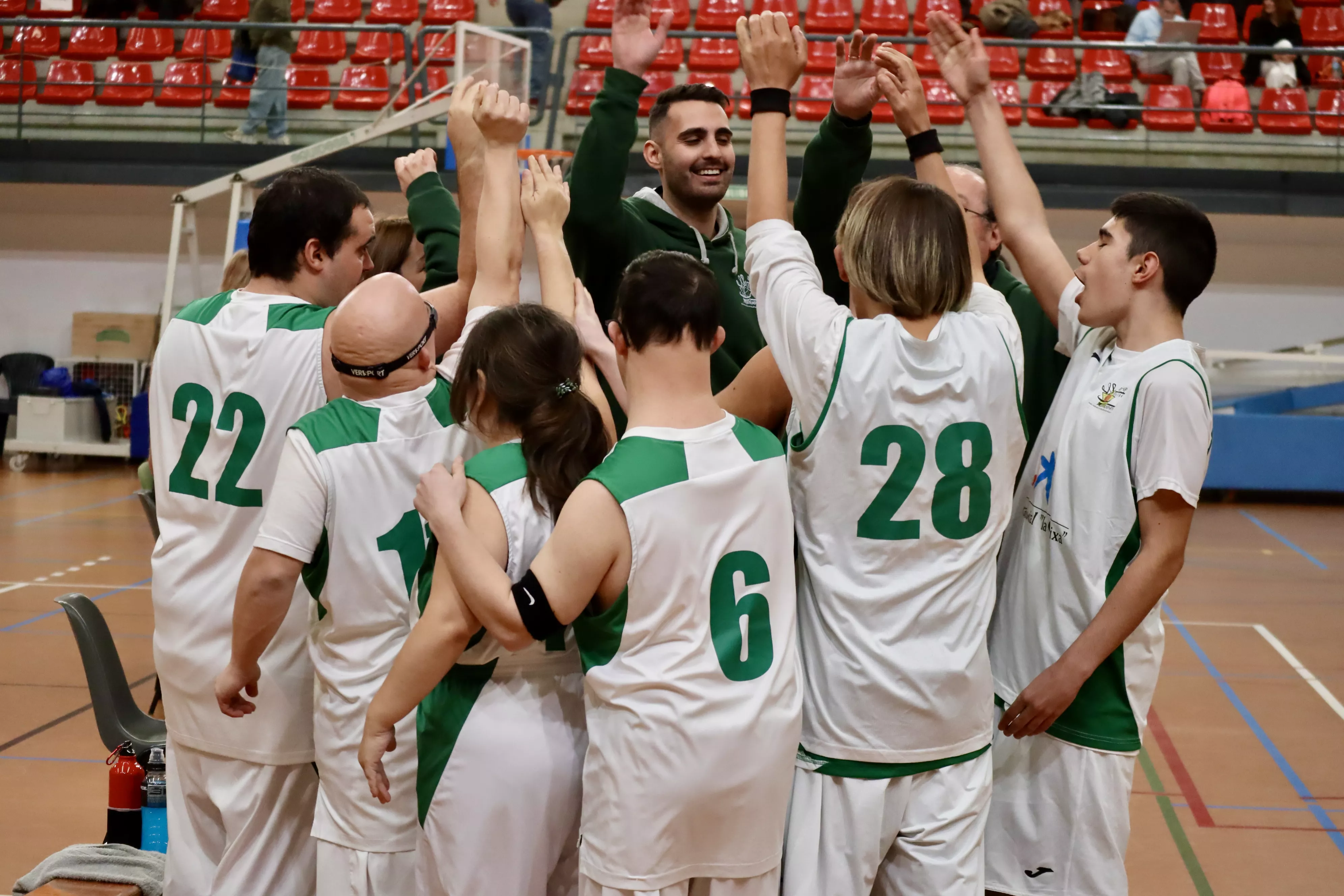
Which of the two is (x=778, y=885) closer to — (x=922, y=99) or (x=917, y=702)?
(x=917, y=702)

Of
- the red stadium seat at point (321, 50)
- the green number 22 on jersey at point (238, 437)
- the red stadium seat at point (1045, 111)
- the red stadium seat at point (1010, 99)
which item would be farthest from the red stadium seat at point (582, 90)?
the green number 22 on jersey at point (238, 437)

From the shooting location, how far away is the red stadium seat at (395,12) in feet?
49.2

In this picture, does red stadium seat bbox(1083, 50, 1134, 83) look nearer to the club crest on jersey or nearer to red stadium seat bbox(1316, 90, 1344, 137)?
red stadium seat bbox(1316, 90, 1344, 137)

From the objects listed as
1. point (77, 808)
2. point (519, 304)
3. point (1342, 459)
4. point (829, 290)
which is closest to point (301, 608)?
point (519, 304)

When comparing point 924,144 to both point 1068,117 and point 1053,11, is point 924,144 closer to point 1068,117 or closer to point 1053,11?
point 1068,117

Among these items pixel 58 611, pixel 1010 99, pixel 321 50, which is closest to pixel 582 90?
pixel 321 50

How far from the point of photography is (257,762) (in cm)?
277

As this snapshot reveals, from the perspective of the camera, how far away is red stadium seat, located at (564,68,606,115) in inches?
518

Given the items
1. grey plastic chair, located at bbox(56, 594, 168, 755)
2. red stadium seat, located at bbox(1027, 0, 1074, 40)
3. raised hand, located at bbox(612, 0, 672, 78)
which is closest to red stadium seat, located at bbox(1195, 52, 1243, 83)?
red stadium seat, located at bbox(1027, 0, 1074, 40)

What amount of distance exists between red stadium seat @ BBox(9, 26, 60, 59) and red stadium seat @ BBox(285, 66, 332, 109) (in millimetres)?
3185

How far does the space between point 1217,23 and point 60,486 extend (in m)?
14.7

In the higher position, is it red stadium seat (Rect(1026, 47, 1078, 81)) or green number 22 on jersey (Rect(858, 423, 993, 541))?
red stadium seat (Rect(1026, 47, 1078, 81))

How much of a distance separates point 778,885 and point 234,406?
164 centimetres

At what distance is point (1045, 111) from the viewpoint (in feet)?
44.3
